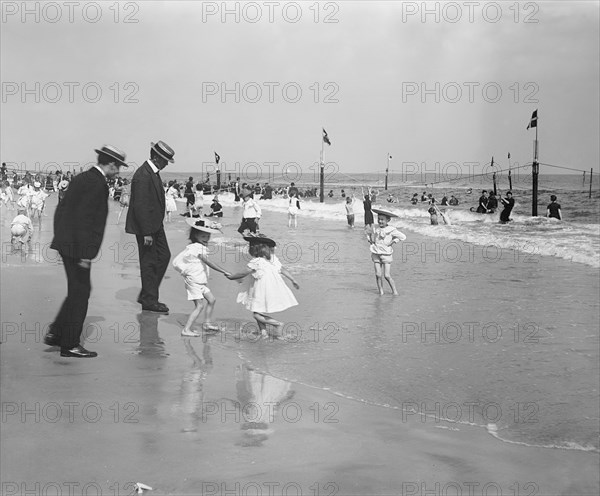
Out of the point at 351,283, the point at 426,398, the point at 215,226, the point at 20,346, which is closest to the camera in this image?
the point at 426,398

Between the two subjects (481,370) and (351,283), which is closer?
(481,370)

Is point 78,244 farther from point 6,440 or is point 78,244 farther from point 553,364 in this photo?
point 553,364

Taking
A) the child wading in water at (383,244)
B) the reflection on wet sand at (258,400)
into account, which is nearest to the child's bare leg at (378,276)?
the child wading in water at (383,244)

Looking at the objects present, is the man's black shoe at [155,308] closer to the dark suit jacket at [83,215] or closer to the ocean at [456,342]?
the ocean at [456,342]

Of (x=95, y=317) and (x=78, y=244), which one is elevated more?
(x=78, y=244)

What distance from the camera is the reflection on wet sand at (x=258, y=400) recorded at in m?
5.16

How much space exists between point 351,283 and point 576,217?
37.8 m

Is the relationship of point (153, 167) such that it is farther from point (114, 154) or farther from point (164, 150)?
point (114, 154)

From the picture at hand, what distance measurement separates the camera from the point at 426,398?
6.45m

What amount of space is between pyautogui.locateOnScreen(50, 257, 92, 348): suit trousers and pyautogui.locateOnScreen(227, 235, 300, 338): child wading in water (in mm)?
2243

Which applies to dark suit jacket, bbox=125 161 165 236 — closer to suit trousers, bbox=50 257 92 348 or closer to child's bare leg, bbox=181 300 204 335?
child's bare leg, bbox=181 300 204 335

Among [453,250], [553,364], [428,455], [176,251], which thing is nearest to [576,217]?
[453,250]

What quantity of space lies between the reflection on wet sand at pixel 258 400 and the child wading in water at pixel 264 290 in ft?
4.55

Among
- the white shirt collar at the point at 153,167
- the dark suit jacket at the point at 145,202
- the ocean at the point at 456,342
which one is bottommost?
the ocean at the point at 456,342
